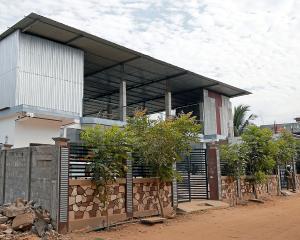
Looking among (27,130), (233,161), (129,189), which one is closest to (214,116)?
(233,161)

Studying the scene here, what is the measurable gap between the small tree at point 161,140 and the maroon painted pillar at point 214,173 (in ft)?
10.7

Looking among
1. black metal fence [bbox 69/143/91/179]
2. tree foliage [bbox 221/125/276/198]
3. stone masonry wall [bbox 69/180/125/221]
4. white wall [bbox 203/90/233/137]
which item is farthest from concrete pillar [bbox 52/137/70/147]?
white wall [bbox 203/90/233/137]

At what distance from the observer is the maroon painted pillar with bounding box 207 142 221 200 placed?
14.5 meters

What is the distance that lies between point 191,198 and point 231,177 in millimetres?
2421

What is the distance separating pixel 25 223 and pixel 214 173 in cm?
827

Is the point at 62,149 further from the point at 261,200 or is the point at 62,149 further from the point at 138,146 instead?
the point at 261,200

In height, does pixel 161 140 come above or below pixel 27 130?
below

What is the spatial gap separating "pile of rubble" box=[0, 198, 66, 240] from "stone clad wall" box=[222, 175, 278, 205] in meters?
8.13

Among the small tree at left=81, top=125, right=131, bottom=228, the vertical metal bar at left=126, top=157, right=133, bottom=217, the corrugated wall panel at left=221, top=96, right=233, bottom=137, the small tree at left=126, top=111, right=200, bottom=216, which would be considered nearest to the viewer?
the small tree at left=81, top=125, right=131, bottom=228

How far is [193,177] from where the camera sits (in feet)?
47.0

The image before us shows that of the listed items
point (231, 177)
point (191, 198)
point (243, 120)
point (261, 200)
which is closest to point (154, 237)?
point (191, 198)

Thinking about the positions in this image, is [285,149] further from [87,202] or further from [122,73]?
[87,202]

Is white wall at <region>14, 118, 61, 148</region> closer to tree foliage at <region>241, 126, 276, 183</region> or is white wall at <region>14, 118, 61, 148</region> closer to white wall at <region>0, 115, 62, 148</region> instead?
white wall at <region>0, 115, 62, 148</region>

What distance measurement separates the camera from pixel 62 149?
9062 millimetres
